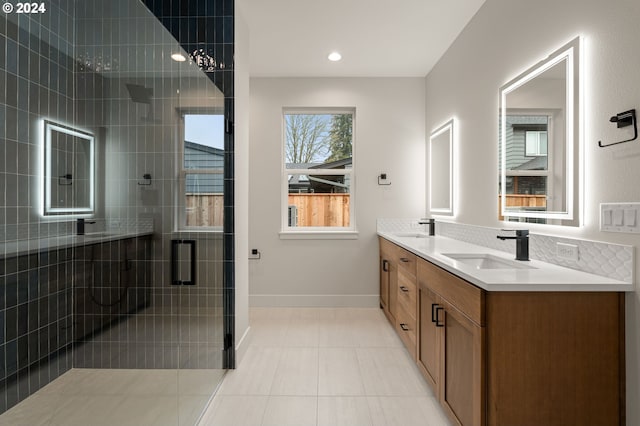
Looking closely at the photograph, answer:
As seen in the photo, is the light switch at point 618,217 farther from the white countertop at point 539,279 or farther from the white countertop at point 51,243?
the white countertop at point 51,243

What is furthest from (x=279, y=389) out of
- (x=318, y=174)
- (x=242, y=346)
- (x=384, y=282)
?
(x=318, y=174)

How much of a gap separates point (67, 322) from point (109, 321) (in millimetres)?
201

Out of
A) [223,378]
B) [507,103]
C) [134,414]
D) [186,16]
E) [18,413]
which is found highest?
[186,16]

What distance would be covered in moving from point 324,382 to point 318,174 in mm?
2397

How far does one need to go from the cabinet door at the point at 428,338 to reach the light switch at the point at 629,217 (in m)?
0.94

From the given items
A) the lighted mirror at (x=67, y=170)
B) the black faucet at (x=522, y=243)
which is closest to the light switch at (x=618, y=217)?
the black faucet at (x=522, y=243)

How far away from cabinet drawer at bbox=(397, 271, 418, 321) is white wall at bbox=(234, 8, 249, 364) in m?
1.27

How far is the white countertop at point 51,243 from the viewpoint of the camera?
0.84 m

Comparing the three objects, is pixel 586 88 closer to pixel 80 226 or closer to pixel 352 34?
pixel 352 34

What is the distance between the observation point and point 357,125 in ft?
13.1

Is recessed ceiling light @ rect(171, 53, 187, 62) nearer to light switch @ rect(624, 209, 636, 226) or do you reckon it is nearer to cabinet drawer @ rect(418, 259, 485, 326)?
cabinet drawer @ rect(418, 259, 485, 326)

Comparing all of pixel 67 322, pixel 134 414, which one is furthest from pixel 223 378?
pixel 67 322

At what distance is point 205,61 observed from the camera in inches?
93.7

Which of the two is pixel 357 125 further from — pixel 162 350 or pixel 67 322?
pixel 67 322
